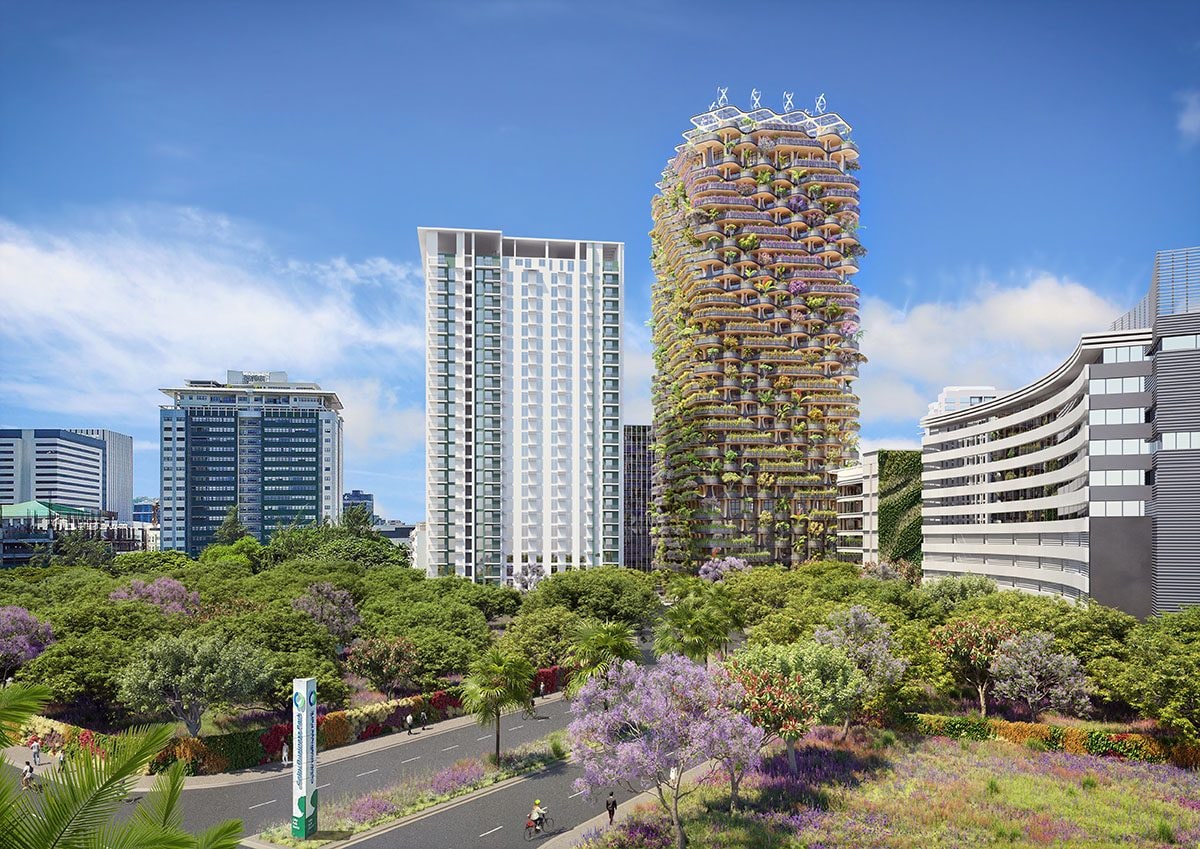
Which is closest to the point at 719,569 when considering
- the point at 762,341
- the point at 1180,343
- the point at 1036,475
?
the point at 1036,475

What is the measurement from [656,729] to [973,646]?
2757 cm

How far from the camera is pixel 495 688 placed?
136 ft

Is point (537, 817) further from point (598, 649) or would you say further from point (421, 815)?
point (598, 649)

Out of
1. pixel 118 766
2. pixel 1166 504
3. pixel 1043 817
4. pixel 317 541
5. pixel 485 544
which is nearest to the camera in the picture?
pixel 118 766

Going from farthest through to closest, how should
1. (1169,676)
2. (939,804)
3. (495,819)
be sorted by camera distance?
(1169,676), (495,819), (939,804)

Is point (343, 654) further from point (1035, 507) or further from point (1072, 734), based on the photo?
point (1035, 507)

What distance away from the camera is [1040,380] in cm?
7494

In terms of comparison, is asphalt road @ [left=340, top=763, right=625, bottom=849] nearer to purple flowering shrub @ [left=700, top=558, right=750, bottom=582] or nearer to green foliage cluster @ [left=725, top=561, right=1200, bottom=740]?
green foliage cluster @ [left=725, top=561, right=1200, bottom=740]

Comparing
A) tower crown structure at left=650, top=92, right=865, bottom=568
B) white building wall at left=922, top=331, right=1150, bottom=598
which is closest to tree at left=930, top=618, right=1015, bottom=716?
white building wall at left=922, top=331, right=1150, bottom=598

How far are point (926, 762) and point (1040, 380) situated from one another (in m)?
48.1

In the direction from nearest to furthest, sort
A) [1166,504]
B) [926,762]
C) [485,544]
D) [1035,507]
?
[926,762] < [1166,504] < [1035,507] < [485,544]

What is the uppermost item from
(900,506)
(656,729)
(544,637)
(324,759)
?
(900,506)

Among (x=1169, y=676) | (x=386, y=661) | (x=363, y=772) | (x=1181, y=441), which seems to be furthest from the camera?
(x=1181, y=441)

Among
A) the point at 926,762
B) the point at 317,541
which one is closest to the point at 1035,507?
the point at 926,762
